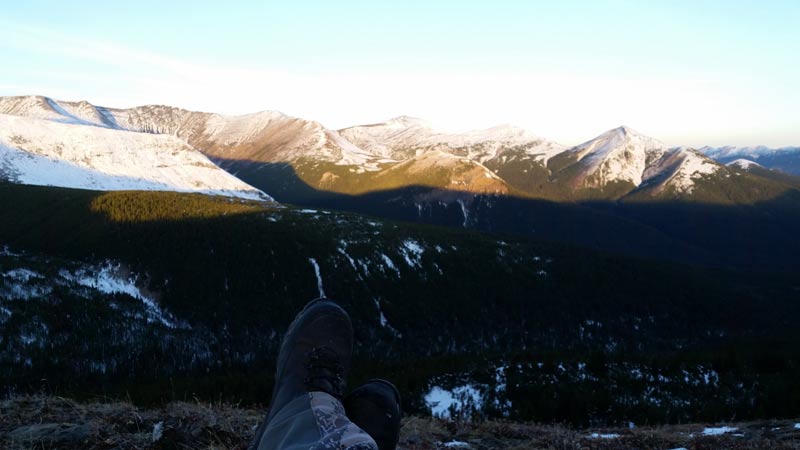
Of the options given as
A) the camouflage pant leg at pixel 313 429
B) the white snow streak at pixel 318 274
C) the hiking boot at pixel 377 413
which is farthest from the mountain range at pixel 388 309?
the camouflage pant leg at pixel 313 429

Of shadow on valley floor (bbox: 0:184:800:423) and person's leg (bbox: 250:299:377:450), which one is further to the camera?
shadow on valley floor (bbox: 0:184:800:423)

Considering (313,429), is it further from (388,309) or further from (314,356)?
(388,309)

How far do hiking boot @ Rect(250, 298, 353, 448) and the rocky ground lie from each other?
133 centimetres

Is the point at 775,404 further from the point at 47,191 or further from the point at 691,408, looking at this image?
the point at 47,191

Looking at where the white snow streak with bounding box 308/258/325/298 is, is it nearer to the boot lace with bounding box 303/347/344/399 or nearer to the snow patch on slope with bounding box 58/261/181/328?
the snow patch on slope with bounding box 58/261/181/328

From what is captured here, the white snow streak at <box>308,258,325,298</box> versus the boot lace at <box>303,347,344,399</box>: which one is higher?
the boot lace at <box>303,347,344,399</box>

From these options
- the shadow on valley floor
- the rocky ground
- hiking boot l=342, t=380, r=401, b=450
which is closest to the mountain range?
the shadow on valley floor

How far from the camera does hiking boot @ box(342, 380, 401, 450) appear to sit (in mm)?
5738

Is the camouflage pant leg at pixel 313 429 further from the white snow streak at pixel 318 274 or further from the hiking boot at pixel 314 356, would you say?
the white snow streak at pixel 318 274

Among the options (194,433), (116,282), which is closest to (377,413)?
(194,433)

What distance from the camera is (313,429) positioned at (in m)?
4.49

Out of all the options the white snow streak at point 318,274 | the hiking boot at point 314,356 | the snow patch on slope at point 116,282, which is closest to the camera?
the hiking boot at point 314,356

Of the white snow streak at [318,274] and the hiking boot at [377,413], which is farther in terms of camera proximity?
the white snow streak at [318,274]

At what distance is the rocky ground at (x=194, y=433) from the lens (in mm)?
6855
